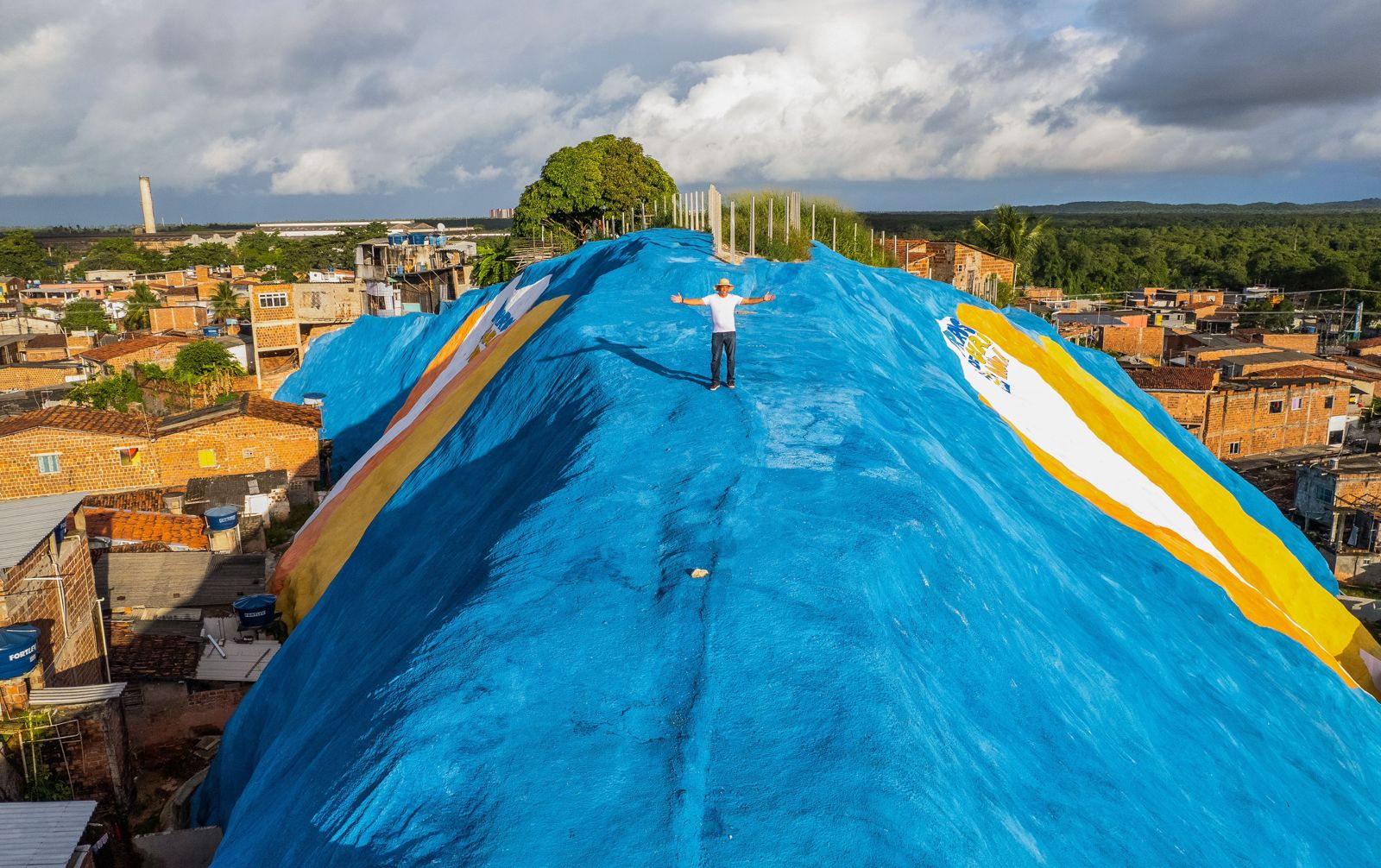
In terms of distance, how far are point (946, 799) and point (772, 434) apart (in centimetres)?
428

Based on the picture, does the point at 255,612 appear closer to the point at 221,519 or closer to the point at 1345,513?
the point at 221,519

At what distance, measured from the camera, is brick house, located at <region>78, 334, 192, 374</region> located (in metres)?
42.8

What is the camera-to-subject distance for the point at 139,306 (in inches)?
2462

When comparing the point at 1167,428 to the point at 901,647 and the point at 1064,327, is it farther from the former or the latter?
the point at 1064,327

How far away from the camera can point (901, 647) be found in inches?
244

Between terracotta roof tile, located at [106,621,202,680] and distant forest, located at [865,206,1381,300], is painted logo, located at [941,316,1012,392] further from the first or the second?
distant forest, located at [865,206,1381,300]

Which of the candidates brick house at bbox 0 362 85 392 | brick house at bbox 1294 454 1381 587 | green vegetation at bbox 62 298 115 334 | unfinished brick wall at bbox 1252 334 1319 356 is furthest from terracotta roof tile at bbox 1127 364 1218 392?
green vegetation at bbox 62 298 115 334

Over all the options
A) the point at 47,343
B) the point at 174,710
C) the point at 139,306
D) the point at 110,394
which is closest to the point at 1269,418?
the point at 174,710

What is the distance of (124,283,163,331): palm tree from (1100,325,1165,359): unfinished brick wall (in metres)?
59.5

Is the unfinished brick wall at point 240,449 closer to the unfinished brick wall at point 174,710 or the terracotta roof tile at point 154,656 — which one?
the terracotta roof tile at point 154,656

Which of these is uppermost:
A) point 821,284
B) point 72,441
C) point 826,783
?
point 821,284

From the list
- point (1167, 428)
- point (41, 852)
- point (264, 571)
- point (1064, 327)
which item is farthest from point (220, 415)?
point (1064, 327)

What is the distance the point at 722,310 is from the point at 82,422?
77.0ft

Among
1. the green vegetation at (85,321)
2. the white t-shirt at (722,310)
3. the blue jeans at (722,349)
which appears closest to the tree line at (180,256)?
the green vegetation at (85,321)
